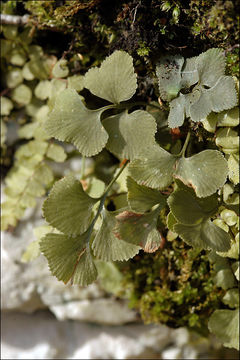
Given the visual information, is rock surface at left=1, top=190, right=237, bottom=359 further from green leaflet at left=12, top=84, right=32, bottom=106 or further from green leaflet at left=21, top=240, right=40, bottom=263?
green leaflet at left=12, top=84, right=32, bottom=106

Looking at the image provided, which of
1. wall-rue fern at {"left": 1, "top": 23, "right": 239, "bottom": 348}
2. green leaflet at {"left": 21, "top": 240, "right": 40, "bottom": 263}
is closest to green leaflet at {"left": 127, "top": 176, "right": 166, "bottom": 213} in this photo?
wall-rue fern at {"left": 1, "top": 23, "right": 239, "bottom": 348}

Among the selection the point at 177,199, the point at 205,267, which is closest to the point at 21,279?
the point at 205,267

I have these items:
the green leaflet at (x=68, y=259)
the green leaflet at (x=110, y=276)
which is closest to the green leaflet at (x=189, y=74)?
the green leaflet at (x=68, y=259)

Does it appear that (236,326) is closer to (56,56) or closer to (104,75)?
(104,75)

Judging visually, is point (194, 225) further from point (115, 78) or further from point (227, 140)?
point (115, 78)

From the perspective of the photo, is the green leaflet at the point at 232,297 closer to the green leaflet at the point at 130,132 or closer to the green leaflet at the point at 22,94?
the green leaflet at the point at 130,132

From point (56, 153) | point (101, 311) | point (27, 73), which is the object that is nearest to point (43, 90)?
point (27, 73)
